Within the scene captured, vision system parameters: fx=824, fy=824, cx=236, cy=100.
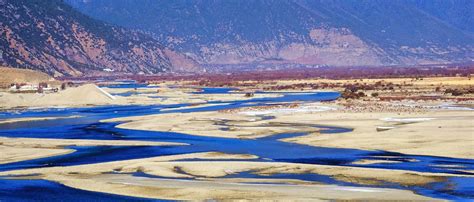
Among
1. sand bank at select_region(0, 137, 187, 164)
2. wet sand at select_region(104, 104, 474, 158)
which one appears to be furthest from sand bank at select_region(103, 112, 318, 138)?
sand bank at select_region(0, 137, 187, 164)

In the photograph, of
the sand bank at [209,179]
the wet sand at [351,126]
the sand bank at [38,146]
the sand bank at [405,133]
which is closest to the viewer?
the sand bank at [209,179]

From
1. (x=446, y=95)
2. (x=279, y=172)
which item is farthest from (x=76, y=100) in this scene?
(x=279, y=172)

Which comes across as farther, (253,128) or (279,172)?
(253,128)

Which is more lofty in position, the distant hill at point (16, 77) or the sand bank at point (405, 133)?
the distant hill at point (16, 77)

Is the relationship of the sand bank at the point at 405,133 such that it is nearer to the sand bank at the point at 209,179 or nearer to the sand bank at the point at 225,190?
the sand bank at the point at 209,179

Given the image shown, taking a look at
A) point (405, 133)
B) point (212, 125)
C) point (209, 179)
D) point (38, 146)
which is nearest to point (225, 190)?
point (209, 179)

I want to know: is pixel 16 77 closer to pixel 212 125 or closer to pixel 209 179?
pixel 212 125

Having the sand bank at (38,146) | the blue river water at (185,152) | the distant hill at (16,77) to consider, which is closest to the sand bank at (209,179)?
the blue river water at (185,152)

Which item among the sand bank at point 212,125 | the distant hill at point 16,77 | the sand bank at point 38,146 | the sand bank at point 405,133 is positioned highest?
the distant hill at point 16,77

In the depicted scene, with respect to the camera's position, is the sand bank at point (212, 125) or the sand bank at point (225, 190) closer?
the sand bank at point (225, 190)

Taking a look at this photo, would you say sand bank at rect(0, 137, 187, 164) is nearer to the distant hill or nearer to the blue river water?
the blue river water

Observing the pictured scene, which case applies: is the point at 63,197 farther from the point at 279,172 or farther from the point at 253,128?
the point at 253,128
